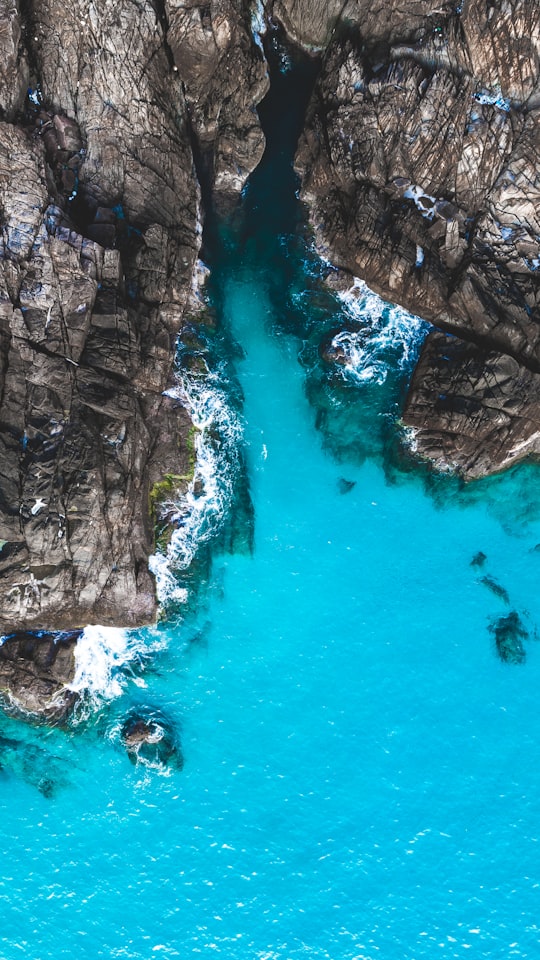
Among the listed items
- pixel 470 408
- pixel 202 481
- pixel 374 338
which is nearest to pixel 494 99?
pixel 374 338

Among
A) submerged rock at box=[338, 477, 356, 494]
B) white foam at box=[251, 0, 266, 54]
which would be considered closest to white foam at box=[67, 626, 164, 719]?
submerged rock at box=[338, 477, 356, 494]

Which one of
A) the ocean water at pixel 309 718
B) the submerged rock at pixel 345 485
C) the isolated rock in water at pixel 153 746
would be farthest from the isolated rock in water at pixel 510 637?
the isolated rock in water at pixel 153 746

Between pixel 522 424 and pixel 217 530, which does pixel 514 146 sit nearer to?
pixel 522 424

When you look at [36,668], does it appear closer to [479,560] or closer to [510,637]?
[479,560]

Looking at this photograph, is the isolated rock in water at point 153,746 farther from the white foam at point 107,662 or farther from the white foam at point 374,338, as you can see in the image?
the white foam at point 374,338

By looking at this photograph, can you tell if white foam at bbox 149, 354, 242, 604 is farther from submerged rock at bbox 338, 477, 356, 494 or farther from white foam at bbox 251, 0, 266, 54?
white foam at bbox 251, 0, 266, 54
